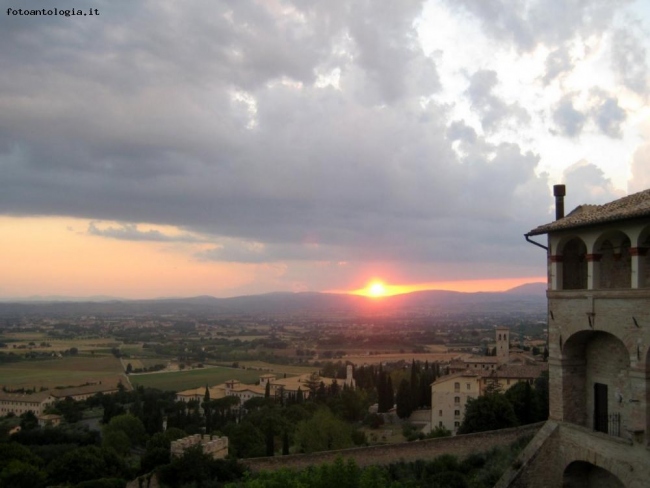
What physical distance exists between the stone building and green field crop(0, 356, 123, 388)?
7960 centimetres

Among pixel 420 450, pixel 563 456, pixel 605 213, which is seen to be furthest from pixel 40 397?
pixel 605 213

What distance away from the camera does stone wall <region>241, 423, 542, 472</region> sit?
21188mm

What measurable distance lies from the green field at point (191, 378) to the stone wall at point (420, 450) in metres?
59.4

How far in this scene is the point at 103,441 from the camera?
135 feet

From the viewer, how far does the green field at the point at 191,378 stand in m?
82.6

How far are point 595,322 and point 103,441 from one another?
126ft

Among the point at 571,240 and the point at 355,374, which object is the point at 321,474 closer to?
the point at 571,240

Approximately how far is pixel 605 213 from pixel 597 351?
2968 millimetres

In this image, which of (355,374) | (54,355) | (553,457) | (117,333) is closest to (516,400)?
(553,457)

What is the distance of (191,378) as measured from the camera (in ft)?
296

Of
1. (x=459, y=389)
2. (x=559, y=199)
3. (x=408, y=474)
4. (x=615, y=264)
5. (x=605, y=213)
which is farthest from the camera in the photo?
(x=459, y=389)

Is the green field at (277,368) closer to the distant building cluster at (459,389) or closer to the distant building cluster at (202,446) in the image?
the distant building cluster at (459,389)

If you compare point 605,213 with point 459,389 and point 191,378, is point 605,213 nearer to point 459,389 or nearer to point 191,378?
point 459,389

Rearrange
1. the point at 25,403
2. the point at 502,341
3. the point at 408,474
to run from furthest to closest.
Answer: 1. the point at 25,403
2. the point at 502,341
3. the point at 408,474
